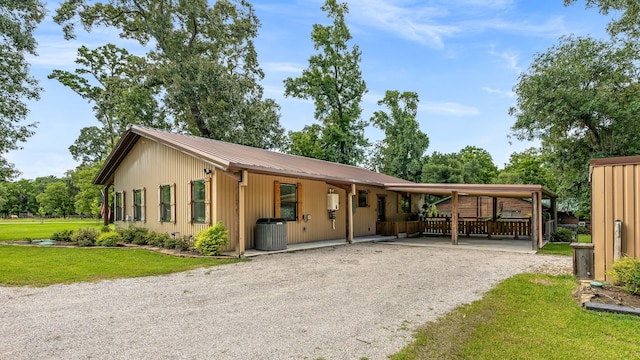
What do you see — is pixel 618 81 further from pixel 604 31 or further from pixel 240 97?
pixel 240 97

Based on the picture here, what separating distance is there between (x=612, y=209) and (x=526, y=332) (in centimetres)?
363

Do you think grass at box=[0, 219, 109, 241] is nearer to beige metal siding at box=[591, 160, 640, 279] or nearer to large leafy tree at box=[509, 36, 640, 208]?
beige metal siding at box=[591, 160, 640, 279]

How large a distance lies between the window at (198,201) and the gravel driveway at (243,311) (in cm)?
298

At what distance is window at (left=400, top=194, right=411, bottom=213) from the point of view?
18.6 metres

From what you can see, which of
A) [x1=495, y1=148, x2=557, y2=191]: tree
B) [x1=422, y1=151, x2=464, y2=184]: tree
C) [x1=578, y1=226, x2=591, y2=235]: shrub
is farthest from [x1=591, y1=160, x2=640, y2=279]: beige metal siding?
[x1=495, y1=148, x2=557, y2=191]: tree

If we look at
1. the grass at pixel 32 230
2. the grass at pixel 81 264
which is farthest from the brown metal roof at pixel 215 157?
the grass at pixel 32 230

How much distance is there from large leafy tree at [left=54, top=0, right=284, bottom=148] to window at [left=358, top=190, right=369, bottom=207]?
878 centimetres

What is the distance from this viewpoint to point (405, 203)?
19109 mm

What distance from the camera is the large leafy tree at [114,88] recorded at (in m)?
21.0

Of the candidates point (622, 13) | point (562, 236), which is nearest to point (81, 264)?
point (562, 236)

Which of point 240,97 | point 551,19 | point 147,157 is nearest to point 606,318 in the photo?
point 147,157

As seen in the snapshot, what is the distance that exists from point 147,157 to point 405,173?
870 inches

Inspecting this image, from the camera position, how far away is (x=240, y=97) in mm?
20625

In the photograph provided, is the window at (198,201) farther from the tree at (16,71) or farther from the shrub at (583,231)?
the shrub at (583,231)
